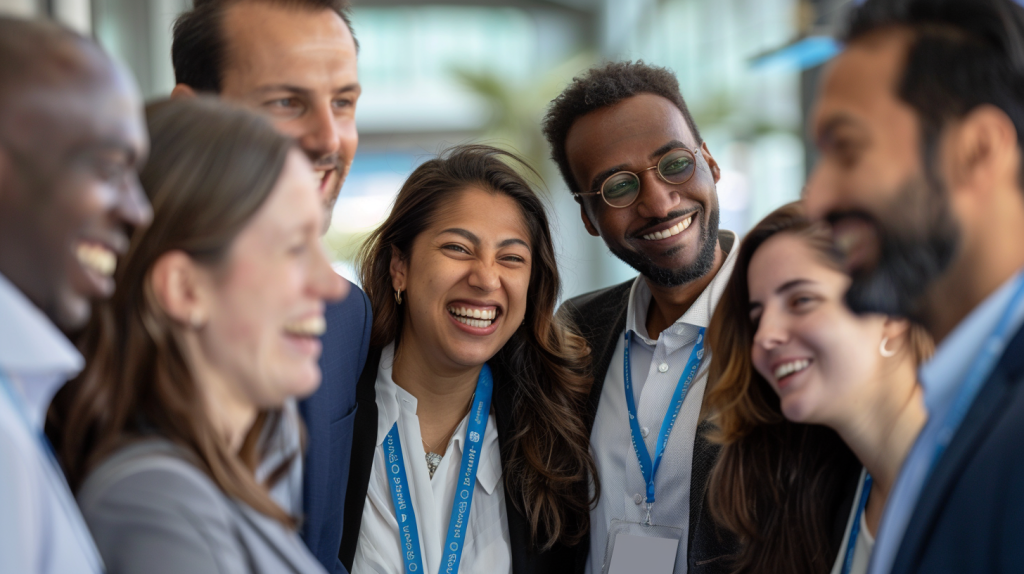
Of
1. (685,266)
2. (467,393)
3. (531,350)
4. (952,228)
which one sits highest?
(952,228)

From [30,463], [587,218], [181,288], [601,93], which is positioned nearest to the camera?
[30,463]

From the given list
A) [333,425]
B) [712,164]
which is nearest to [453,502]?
[333,425]

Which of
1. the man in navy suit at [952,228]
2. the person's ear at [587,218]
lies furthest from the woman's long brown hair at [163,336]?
the person's ear at [587,218]

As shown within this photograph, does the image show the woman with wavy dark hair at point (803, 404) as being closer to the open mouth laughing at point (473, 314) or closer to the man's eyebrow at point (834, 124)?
the man's eyebrow at point (834, 124)

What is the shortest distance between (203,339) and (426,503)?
140 cm

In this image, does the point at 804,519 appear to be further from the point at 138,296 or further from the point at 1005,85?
the point at 138,296

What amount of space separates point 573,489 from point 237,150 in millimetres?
1761

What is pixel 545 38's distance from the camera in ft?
57.6

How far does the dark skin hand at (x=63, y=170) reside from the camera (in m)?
0.95

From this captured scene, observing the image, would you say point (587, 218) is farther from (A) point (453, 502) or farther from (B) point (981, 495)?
(B) point (981, 495)

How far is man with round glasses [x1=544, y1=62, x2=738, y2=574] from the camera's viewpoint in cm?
243

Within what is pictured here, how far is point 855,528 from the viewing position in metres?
1.85

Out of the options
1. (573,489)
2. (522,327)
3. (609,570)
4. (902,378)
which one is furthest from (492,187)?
(902,378)

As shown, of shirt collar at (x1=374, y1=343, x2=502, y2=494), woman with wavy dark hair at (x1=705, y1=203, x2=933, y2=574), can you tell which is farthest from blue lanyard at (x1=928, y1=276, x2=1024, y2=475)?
shirt collar at (x1=374, y1=343, x2=502, y2=494)
